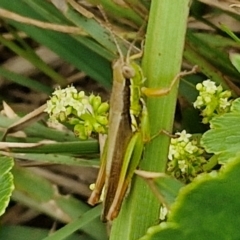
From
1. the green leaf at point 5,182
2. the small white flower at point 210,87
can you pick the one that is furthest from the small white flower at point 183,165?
the green leaf at point 5,182

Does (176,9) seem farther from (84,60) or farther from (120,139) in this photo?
(84,60)

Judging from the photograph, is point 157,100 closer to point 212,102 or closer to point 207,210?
point 212,102

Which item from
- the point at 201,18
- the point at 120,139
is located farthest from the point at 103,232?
the point at 201,18

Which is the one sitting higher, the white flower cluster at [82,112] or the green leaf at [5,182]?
the white flower cluster at [82,112]

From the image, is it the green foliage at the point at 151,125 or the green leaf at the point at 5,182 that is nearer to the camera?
the green foliage at the point at 151,125

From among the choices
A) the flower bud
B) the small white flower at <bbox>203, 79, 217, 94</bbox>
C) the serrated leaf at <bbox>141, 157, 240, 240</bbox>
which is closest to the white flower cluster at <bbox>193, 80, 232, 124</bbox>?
the small white flower at <bbox>203, 79, 217, 94</bbox>

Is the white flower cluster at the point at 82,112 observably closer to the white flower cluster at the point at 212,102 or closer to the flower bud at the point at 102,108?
the flower bud at the point at 102,108

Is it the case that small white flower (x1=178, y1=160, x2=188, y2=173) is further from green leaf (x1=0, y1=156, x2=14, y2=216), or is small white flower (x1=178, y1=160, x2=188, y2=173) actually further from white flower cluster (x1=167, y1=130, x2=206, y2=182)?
green leaf (x1=0, y1=156, x2=14, y2=216)
